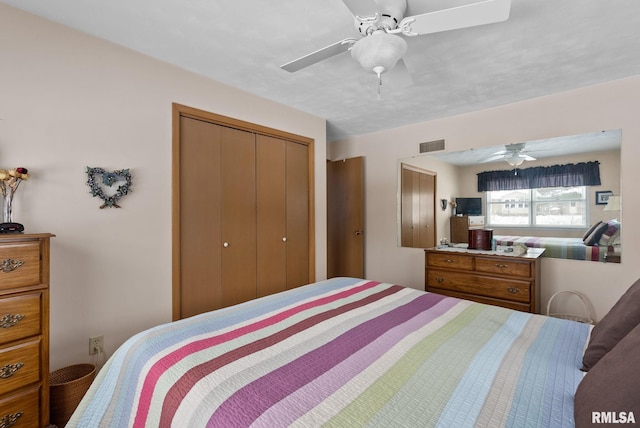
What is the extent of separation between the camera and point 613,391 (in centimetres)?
67

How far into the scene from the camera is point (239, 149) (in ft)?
9.38

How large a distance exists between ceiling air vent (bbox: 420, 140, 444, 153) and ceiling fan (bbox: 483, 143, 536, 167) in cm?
61

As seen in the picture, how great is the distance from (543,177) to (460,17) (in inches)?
88.3

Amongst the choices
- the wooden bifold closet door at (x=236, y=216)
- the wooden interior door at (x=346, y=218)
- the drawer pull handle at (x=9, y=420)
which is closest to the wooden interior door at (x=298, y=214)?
the wooden bifold closet door at (x=236, y=216)

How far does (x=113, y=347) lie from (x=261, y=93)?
8.08ft

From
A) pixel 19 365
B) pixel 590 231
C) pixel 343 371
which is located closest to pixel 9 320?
pixel 19 365

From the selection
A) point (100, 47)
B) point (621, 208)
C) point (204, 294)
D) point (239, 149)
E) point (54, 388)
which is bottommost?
point (54, 388)

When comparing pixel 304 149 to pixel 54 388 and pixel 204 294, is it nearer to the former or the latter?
pixel 204 294

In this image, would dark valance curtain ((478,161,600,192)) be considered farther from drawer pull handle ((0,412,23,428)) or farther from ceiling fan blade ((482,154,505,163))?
drawer pull handle ((0,412,23,428))

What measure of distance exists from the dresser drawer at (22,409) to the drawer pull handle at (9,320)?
35 cm

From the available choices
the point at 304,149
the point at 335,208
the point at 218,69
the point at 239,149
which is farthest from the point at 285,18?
the point at 335,208

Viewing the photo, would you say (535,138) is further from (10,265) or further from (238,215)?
(10,265)

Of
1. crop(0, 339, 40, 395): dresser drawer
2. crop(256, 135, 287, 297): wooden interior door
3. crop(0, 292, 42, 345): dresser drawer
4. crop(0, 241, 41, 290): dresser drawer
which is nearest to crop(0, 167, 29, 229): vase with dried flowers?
crop(0, 241, 41, 290): dresser drawer

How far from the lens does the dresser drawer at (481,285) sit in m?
2.71
